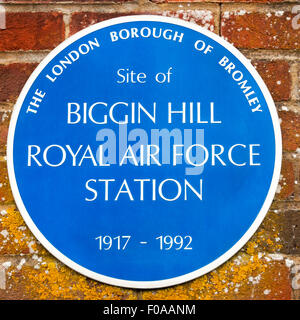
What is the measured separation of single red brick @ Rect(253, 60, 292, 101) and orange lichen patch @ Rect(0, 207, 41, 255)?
606 millimetres

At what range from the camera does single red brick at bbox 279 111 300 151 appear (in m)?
0.93

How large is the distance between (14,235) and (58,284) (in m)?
0.14

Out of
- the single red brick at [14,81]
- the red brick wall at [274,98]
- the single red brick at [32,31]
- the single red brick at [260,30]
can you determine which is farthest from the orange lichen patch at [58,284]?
the single red brick at [260,30]

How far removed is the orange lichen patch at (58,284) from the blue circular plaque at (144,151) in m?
0.02

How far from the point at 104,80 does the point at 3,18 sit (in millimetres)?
274

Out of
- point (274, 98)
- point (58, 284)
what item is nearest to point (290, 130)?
point (274, 98)

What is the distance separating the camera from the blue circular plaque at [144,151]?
0.90 m

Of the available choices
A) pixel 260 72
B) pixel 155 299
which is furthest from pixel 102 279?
pixel 260 72

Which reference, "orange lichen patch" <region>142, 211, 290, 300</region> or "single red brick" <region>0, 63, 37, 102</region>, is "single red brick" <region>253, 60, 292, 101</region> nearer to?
"orange lichen patch" <region>142, 211, 290, 300</region>

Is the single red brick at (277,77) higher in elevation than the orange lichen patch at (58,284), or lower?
higher

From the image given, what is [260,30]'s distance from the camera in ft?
3.11

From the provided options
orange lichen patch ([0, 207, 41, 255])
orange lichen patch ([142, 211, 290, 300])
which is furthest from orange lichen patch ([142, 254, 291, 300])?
orange lichen patch ([0, 207, 41, 255])

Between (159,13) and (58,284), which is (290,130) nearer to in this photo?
(159,13)

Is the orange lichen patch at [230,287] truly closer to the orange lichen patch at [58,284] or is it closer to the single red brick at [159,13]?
the orange lichen patch at [58,284]
